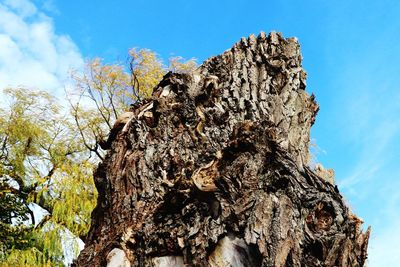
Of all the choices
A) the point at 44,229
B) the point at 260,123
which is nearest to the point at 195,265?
the point at 260,123

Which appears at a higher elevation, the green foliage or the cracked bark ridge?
the green foliage

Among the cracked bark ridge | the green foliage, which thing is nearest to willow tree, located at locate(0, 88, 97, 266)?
the green foliage

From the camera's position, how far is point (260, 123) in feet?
7.35

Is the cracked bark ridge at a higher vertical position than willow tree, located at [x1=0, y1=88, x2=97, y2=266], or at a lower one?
lower

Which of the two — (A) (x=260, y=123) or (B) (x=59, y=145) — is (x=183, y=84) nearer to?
(A) (x=260, y=123)

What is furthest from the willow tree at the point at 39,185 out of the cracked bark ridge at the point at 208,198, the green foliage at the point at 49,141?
the cracked bark ridge at the point at 208,198

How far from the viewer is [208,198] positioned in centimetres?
208

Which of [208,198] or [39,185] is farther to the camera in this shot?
[39,185]

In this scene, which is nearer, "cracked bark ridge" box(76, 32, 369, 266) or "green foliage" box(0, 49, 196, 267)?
"cracked bark ridge" box(76, 32, 369, 266)

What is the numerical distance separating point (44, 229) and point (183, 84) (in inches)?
213

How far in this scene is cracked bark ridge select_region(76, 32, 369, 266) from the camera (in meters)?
1.85

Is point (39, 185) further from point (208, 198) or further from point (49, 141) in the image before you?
point (208, 198)

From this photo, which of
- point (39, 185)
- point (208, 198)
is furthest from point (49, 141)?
point (208, 198)

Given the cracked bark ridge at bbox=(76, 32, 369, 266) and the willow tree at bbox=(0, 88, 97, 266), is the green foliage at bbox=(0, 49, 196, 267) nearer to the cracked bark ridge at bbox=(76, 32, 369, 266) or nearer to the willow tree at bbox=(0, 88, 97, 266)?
the willow tree at bbox=(0, 88, 97, 266)
